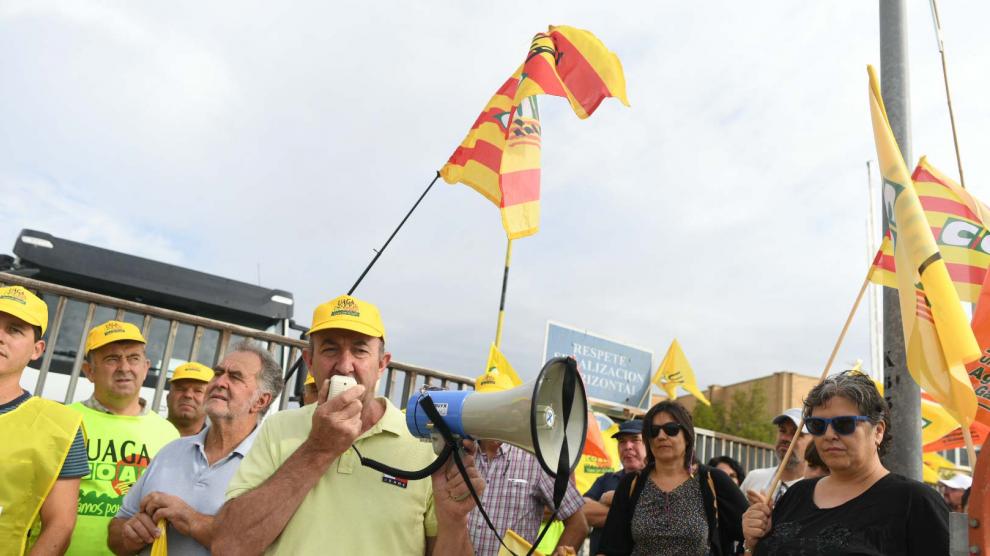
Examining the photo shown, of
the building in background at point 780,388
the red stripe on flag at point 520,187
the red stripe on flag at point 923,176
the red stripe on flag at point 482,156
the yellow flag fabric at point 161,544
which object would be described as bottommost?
the yellow flag fabric at point 161,544

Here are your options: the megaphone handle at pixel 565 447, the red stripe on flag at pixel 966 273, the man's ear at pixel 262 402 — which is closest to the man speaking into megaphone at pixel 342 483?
the megaphone handle at pixel 565 447

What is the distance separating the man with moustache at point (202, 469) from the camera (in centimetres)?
295

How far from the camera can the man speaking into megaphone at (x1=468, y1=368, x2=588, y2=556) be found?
396 cm

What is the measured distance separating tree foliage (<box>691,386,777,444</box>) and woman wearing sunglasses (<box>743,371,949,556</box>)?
29.9m

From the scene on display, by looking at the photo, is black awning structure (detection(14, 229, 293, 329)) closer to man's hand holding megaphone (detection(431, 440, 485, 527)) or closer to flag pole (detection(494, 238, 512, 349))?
flag pole (detection(494, 238, 512, 349))

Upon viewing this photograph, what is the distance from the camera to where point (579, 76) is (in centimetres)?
709

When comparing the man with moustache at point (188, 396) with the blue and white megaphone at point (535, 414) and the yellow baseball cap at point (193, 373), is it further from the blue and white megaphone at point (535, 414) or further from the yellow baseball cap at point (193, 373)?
the blue and white megaphone at point (535, 414)

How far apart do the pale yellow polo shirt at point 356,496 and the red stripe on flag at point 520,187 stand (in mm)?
3981

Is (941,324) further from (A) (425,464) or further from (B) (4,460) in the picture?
(B) (4,460)

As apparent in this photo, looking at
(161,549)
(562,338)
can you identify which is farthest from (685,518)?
(562,338)

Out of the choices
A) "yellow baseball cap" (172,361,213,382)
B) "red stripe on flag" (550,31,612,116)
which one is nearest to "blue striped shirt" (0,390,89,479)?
"yellow baseball cap" (172,361,213,382)

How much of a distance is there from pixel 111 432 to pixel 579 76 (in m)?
5.02

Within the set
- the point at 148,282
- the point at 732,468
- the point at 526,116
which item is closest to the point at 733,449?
the point at 732,468

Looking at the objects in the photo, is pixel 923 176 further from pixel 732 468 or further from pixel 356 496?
pixel 356 496
